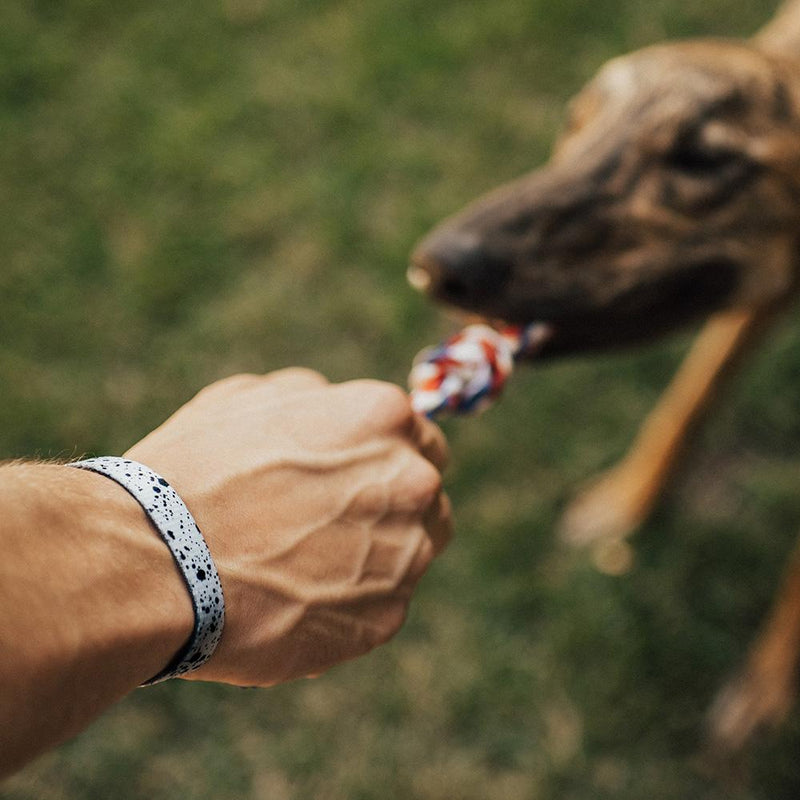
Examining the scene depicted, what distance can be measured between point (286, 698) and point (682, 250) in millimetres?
2016

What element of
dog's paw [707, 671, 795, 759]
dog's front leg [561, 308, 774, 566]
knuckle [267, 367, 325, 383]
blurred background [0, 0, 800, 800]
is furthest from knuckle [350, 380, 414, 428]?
dog's paw [707, 671, 795, 759]

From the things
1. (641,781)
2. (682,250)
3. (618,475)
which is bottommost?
(641,781)

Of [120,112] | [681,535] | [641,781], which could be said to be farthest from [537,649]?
[120,112]

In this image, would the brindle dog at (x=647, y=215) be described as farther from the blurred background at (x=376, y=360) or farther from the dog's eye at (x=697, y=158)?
the blurred background at (x=376, y=360)

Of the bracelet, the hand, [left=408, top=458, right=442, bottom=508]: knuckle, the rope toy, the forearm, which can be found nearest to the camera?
the forearm

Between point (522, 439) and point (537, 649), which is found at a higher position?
point (522, 439)

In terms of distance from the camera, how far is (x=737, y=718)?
9.82 ft

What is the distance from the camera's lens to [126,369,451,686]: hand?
4.78 ft

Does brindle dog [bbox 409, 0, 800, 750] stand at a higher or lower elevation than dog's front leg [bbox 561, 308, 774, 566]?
higher

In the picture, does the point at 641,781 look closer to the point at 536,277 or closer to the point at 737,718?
the point at 737,718

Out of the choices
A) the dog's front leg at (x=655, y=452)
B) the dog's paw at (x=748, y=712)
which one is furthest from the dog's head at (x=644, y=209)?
the dog's paw at (x=748, y=712)

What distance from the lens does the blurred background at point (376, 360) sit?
Result: 299 cm

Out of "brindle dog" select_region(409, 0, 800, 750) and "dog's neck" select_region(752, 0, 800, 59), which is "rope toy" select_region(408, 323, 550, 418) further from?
"dog's neck" select_region(752, 0, 800, 59)

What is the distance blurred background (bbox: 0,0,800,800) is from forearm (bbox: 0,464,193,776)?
1.88 m
